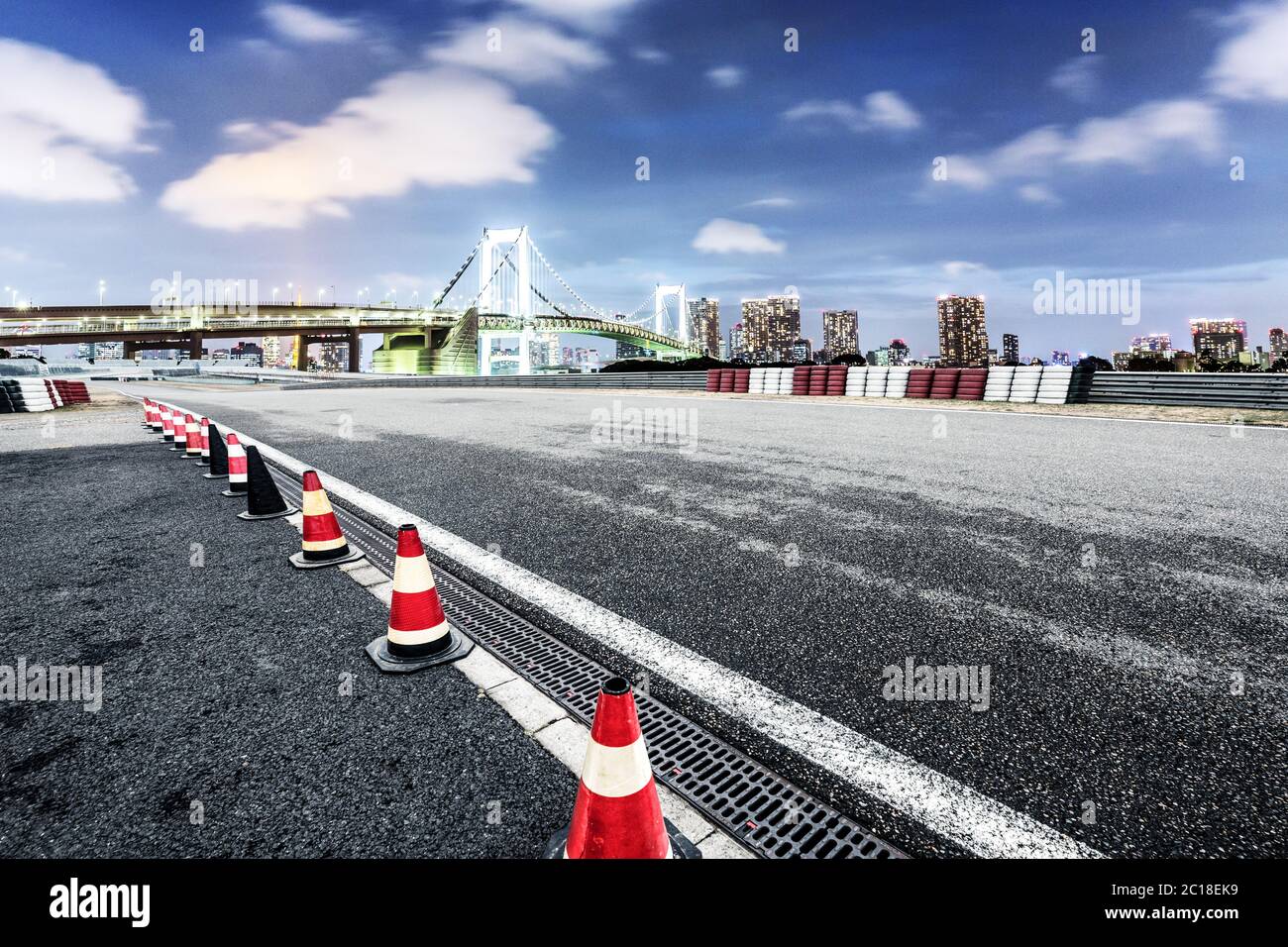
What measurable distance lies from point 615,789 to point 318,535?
3182 millimetres

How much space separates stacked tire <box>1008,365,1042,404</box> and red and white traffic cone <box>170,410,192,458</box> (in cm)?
1733

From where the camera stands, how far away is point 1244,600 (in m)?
3.33

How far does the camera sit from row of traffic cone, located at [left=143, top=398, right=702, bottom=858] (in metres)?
1.61

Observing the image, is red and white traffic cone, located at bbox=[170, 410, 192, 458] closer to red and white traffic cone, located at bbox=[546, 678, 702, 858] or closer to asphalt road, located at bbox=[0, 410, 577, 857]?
asphalt road, located at bbox=[0, 410, 577, 857]

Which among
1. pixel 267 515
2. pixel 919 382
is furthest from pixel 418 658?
pixel 919 382

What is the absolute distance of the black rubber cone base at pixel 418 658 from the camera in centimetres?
274

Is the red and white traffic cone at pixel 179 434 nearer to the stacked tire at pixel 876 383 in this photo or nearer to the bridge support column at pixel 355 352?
the stacked tire at pixel 876 383

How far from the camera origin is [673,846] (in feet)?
5.87

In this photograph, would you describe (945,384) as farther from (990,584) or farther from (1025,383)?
(990,584)

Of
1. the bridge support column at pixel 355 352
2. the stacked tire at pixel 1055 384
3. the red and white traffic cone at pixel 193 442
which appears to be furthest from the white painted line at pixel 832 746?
the bridge support column at pixel 355 352

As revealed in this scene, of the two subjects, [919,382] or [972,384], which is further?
[919,382]

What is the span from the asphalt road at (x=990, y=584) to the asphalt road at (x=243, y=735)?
1.10m
